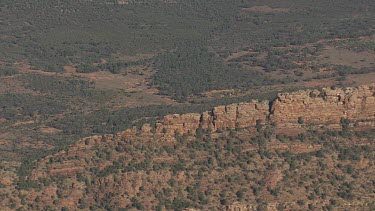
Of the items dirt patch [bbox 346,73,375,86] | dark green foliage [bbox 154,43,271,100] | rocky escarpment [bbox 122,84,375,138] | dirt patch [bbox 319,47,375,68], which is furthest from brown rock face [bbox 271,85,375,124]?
dirt patch [bbox 319,47,375,68]

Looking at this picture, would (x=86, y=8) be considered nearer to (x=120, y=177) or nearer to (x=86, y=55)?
(x=86, y=55)

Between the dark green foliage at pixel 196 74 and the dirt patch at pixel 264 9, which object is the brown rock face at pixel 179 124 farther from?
the dirt patch at pixel 264 9

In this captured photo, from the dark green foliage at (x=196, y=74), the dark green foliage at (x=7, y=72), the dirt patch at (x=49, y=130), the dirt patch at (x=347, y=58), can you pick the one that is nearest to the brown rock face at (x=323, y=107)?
the dirt patch at (x=49, y=130)

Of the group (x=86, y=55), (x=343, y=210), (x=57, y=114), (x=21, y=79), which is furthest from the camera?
(x=86, y=55)

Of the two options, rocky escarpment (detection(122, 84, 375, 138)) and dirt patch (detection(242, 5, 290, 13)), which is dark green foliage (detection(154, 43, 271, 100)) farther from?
rocky escarpment (detection(122, 84, 375, 138))

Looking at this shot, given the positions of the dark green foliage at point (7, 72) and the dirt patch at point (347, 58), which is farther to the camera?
the dirt patch at point (347, 58)

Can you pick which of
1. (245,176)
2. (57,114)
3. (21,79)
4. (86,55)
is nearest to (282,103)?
(245,176)

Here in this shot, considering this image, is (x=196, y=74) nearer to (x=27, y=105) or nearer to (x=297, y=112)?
(x=27, y=105)
